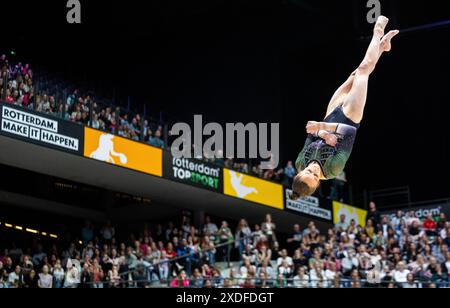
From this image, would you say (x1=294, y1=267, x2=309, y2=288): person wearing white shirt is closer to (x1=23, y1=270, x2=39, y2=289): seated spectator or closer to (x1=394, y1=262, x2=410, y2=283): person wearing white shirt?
(x1=394, y1=262, x2=410, y2=283): person wearing white shirt

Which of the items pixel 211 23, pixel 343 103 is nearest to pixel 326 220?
pixel 211 23

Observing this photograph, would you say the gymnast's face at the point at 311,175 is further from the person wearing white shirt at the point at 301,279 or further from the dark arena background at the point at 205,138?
the dark arena background at the point at 205,138

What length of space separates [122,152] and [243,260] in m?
4.59

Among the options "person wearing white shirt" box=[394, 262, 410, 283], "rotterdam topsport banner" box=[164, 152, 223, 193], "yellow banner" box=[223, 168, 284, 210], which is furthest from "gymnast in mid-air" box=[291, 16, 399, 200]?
"yellow banner" box=[223, 168, 284, 210]

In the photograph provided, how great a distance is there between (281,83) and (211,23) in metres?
3.93

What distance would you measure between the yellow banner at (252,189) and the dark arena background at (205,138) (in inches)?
2.0

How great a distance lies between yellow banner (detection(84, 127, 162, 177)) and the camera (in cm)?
2309

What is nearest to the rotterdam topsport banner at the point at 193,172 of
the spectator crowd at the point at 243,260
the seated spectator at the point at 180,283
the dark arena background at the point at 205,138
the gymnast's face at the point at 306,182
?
the dark arena background at the point at 205,138

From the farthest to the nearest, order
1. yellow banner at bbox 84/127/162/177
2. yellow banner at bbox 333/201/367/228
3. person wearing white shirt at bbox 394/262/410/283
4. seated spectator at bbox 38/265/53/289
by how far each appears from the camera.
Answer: yellow banner at bbox 333/201/367/228 < yellow banner at bbox 84/127/162/177 < person wearing white shirt at bbox 394/262/410/283 < seated spectator at bbox 38/265/53/289

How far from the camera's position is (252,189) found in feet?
89.7

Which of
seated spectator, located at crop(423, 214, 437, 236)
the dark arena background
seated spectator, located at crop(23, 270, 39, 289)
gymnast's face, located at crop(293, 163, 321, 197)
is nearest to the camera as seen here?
gymnast's face, located at crop(293, 163, 321, 197)

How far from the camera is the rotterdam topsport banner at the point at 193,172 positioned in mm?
25266

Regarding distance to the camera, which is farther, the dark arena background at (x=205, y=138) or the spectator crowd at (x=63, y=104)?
the dark arena background at (x=205, y=138)

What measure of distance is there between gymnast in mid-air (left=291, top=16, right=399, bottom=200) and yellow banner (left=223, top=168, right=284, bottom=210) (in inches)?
603
